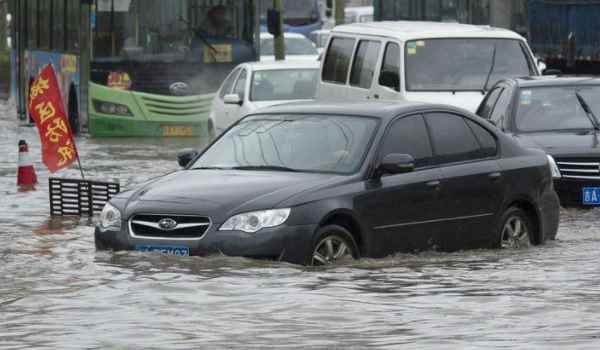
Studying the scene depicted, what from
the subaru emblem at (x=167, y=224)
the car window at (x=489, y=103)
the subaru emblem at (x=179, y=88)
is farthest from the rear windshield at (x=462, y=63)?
the subaru emblem at (x=179, y=88)

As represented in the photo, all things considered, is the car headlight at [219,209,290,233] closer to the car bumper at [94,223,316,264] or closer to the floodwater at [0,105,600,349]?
the car bumper at [94,223,316,264]

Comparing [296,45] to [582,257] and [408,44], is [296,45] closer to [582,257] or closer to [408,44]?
[408,44]

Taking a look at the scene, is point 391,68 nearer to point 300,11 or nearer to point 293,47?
point 293,47

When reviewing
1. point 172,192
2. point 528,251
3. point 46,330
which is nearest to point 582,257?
point 528,251

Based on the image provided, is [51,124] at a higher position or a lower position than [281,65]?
lower

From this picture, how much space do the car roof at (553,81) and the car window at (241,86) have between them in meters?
7.99

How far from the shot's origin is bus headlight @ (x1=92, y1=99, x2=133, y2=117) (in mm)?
31859

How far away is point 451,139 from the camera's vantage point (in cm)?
1380

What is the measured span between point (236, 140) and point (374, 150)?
4.12 feet

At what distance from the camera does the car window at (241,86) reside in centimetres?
2673

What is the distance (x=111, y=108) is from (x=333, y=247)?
19874 mm

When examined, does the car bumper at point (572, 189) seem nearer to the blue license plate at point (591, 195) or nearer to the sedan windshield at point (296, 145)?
the blue license plate at point (591, 195)

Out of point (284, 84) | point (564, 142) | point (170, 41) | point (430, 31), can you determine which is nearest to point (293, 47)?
point (170, 41)

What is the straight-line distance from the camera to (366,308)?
10.4 metres
